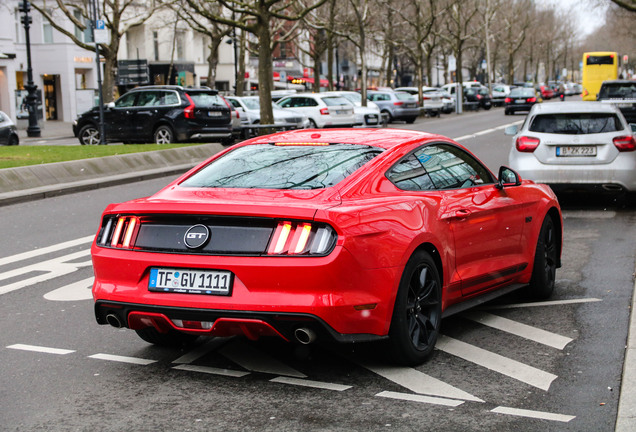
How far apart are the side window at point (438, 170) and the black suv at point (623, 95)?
82.8 feet

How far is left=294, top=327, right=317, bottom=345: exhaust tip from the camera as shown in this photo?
524 centimetres

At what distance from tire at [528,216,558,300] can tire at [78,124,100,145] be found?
21867 mm

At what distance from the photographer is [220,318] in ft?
17.4

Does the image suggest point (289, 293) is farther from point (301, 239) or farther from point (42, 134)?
point (42, 134)

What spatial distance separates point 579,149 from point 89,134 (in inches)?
707

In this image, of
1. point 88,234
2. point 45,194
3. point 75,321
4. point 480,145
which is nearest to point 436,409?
point 75,321

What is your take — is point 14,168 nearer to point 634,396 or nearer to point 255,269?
point 255,269

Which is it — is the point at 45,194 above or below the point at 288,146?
below

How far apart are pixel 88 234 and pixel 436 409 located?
7.82m

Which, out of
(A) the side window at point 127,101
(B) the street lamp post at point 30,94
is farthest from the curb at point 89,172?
(B) the street lamp post at point 30,94

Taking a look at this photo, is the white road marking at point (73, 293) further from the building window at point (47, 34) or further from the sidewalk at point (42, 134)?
the building window at point (47, 34)

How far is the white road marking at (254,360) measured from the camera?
226 inches

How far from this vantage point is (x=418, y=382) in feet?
18.0

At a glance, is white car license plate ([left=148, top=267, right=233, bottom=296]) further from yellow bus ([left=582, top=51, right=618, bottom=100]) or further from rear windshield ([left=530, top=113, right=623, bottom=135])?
yellow bus ([left=582, top=51, right=618, bottom=100])
